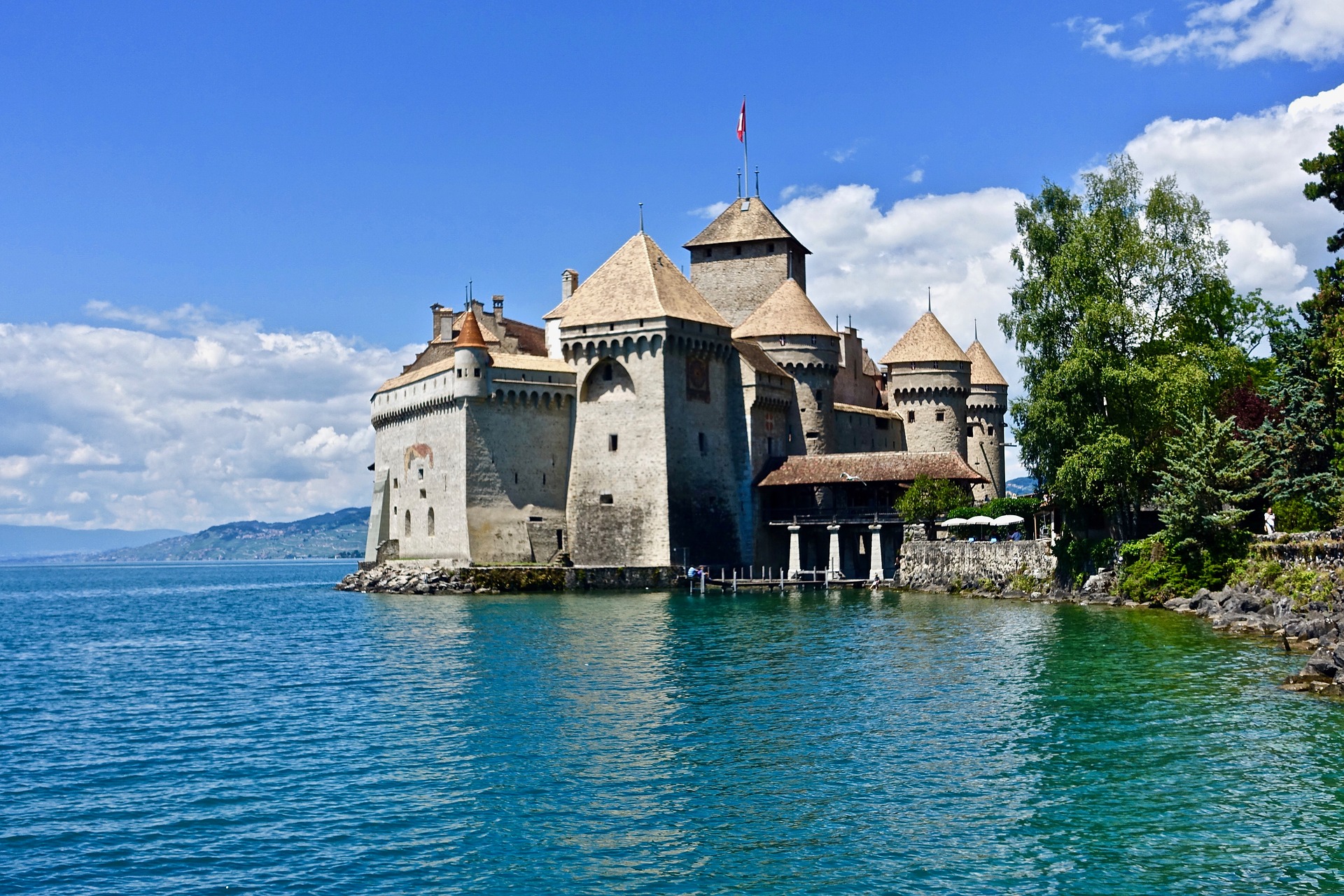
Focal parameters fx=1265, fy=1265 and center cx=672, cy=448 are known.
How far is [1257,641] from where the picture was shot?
28859 millimetres

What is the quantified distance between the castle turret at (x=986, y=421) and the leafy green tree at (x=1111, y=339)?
30495 millimetres

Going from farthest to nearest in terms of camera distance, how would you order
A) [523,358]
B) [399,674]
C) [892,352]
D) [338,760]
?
[892,352] < [523,358] < [399,674] < [338,760]

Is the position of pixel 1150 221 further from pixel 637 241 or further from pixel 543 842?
pixel 543 842

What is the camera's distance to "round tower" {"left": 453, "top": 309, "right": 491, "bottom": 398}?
54688 millimetres

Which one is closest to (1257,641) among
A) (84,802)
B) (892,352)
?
(84,802)

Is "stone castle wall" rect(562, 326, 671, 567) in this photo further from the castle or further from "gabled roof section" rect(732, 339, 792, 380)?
"gabled roof section" rect(732, 339, 792, 380)

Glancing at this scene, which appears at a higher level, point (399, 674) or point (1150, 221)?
point (1150, 221)

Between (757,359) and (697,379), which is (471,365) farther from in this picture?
(757,359)

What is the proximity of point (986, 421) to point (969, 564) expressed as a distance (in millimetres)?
26899

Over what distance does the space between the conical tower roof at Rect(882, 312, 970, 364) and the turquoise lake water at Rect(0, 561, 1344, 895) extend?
34.7m

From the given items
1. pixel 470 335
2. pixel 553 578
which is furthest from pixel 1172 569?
pixel 470 335

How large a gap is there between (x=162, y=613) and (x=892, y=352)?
38.5 m

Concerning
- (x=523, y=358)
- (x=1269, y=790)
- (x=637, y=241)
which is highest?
(x=637, y=241)

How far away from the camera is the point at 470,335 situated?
5494cm
